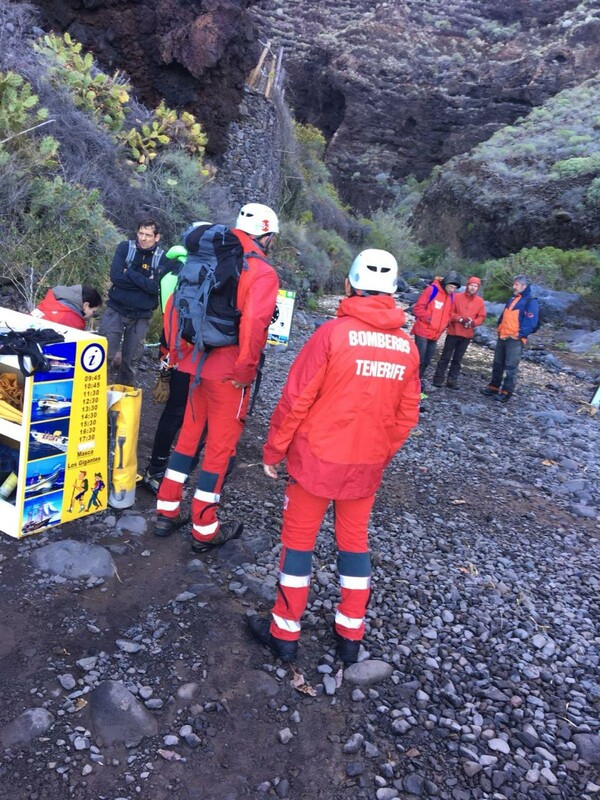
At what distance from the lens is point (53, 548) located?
3.53 m

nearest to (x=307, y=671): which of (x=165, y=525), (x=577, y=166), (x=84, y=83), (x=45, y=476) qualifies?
(x=165, y=525)

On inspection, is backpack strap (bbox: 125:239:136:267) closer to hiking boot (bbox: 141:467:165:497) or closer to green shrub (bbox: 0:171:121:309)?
green shrub (bbox: 0:171:121:309)

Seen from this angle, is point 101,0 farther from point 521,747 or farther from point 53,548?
point 521,747

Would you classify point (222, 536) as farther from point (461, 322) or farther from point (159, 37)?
point (159, 37)

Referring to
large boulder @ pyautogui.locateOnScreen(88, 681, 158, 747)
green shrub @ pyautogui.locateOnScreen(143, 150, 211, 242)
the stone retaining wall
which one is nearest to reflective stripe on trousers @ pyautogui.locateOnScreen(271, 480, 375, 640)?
large boulder @ pyautogui.locateOnScreen(88, 681, 158, 747)

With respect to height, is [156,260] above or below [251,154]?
below

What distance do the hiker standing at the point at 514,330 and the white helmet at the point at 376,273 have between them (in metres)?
7.11

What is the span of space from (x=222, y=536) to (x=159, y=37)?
42.8 ft

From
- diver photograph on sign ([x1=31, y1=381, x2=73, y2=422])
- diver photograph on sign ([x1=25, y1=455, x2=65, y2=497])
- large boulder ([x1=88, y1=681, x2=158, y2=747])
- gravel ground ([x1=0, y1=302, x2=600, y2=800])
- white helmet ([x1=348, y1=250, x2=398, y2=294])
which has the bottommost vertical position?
gravel ground ([x1=0, y1=302, x2=600, y2=800])

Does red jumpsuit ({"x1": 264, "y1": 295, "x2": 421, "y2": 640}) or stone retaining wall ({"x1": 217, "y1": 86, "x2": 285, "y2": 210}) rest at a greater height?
stone retaining wall ({"x1": 217, "y1": 86, "x2": 285, "y2": 210})

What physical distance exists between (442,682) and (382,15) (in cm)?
4678

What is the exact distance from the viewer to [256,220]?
3604 mm

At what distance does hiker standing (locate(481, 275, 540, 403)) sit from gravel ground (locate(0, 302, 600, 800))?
4.85 metres

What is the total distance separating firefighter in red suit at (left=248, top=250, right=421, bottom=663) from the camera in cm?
283
